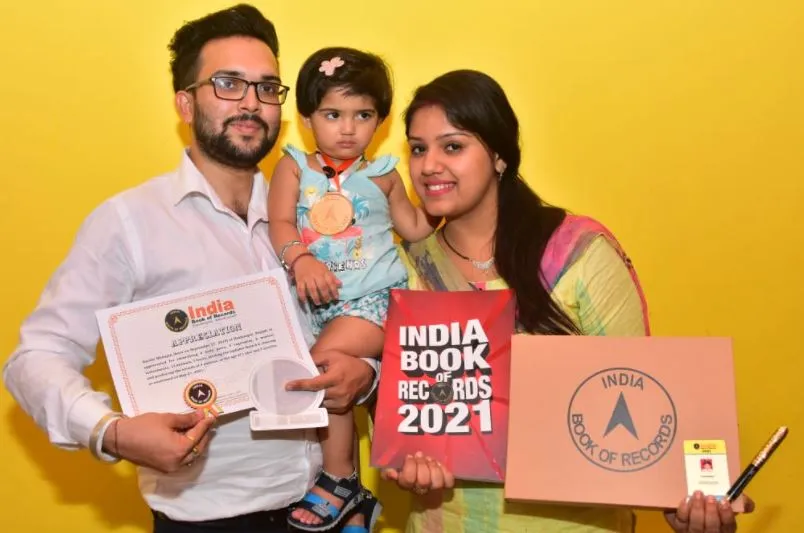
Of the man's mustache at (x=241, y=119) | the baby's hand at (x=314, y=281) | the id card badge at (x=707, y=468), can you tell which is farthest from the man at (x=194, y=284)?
the id card badge at (x=707, y=468)

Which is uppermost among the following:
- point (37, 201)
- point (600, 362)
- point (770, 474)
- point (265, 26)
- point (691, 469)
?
point (265, 26)

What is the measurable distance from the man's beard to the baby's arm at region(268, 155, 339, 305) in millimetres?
74

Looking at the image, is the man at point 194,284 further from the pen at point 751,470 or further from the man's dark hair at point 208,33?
the pen at point 751,470

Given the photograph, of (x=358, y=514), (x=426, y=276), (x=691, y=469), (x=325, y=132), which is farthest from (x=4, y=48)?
(x=691, y=469)

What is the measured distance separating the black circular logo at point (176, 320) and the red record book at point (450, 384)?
412 millimetres

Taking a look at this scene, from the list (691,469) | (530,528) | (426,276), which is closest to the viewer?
(691,469)

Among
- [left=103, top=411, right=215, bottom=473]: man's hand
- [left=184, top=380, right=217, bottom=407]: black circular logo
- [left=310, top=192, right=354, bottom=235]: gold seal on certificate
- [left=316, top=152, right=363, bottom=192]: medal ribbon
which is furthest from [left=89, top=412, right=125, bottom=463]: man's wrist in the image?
[left=316, top=152, right=363, bottom=192]: medal ribbon

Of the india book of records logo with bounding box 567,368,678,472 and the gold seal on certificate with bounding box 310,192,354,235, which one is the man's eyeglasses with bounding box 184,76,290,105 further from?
the india book of records logo with bounding box 567,368,678,472

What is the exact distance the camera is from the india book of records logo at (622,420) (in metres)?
1.66

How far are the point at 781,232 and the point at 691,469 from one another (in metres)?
1.08

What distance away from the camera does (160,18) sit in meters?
2.36

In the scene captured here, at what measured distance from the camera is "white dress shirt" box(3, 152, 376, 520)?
5.88 ft

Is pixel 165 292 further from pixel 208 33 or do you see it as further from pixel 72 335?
pixel 208 33

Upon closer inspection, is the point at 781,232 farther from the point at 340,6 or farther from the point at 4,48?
the point at 4,48
